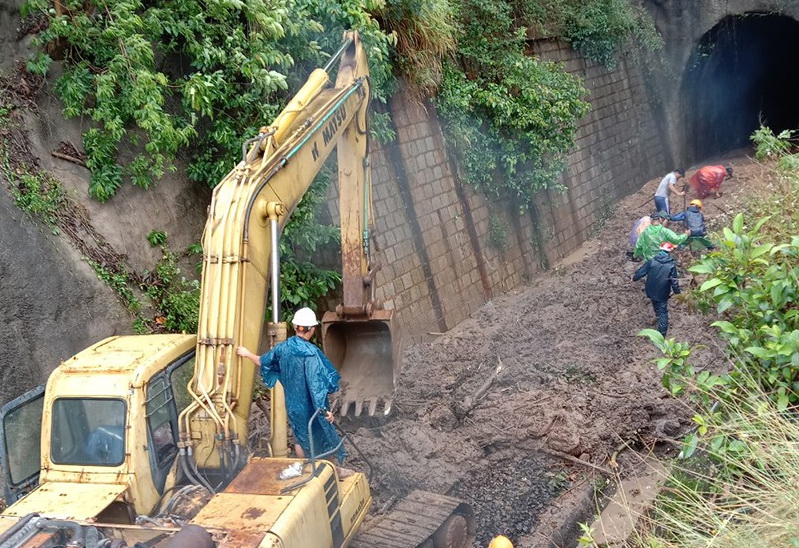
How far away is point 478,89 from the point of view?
1166 cm

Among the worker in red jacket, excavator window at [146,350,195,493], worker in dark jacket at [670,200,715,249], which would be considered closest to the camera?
excavator window at [146,350,195,493]

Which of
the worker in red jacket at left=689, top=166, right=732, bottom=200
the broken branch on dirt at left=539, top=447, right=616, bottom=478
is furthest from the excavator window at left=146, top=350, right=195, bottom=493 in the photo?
the worker in red jacket at left=689, top=166, right=732, bottom=200

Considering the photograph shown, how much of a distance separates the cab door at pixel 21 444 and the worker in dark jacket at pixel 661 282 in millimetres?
6888

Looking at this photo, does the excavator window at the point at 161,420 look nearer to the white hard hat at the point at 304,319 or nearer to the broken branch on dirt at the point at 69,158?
the white hard hat at the point at 304,319

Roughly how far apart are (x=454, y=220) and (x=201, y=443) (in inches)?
286

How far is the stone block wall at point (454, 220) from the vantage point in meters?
10.1

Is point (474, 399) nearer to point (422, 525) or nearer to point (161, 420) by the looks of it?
point (422, 525)

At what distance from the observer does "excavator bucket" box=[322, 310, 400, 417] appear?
6781mm

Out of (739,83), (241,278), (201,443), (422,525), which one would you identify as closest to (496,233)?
(422,525)

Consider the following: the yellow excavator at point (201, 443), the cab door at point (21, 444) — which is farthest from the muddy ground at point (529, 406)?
the cab door at point (21, 444)

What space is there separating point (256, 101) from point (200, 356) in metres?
A: 4.44

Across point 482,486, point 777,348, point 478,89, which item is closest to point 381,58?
point 478,89

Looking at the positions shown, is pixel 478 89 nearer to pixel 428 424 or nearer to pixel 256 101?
pixel 256 101

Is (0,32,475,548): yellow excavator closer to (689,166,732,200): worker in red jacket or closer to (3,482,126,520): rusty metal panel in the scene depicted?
(3,482,126,520): rusty metal panel
